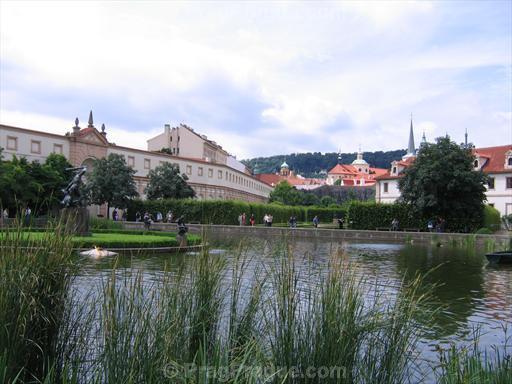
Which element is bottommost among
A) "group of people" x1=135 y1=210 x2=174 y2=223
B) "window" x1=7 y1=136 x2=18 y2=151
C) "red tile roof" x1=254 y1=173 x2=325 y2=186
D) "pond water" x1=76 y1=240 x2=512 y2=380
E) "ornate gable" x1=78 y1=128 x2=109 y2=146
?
"pond water" x1=76 y1=240 x2=512 y2=380

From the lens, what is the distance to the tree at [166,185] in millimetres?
61875

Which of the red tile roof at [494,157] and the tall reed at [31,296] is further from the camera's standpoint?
the red tile roof at [494,157]

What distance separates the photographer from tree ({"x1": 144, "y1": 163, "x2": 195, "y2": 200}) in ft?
203

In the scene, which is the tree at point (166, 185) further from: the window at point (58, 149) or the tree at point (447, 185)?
the tree at point (447, 185)

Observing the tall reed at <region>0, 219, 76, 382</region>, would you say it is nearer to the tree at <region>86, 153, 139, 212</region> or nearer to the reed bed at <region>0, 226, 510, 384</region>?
the reed bed at <region>0, 226, 510, 384</region>

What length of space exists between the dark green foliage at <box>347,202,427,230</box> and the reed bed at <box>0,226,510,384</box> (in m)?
44.8

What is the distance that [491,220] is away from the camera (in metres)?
50.4

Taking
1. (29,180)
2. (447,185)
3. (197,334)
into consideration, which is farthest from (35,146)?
(197,334)

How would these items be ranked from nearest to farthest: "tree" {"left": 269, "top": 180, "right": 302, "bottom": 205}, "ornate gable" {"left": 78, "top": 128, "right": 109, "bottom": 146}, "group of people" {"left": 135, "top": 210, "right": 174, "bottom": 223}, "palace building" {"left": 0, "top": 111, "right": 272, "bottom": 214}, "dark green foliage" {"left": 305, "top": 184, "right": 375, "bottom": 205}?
"group of people" {"left": 135, "top": 210, "right": 174, "bottom": 223}, "palace building" {"left": 0, "top": 111, "right": 272, "bottom": 214}, "ornate gable" {"left": 78, "top": 128, "right": 109, "bottom": 146}, "tree" {"left": 269, "top": 180, "right": 302, "bottom": 205}, "dark green foliage" {"left": 305, "top": 184, "right": 375, "bottom": 205}

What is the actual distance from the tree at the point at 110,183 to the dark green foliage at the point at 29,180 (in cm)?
304

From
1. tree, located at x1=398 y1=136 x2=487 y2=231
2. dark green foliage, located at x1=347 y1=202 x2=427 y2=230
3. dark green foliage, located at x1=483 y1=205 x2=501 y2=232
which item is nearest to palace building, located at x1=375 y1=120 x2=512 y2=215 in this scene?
dark green foliage, located at x1=483 y1=205 x2=501 y2=232

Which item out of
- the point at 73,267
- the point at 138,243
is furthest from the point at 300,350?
the point at 138,243

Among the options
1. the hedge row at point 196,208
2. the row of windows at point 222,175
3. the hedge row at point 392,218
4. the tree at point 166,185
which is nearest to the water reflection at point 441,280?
the hedge row at point 392,218

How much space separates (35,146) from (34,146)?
14 cm
